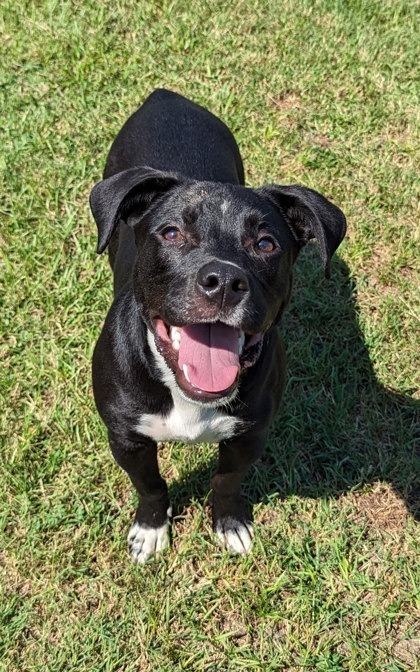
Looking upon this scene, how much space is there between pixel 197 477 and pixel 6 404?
1.27 m

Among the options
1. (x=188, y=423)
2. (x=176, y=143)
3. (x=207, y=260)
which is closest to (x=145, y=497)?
(x=188, y=423)

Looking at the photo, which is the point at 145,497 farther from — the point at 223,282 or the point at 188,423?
the point at 223,282

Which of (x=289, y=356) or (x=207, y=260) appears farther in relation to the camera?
(x=289, y=356)

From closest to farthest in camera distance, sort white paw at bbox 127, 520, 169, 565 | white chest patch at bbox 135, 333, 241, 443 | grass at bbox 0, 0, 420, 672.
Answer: white chest patch at bbox 135, 333, 241, 443
grass at bbox 0, 0, 420, 672
white paw at bbox 127, 520, 169, 565

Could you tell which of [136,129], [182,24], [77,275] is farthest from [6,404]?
[182,24]

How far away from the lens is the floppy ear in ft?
10.1

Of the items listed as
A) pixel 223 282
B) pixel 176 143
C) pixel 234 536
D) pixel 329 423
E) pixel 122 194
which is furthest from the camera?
pixel 329 423

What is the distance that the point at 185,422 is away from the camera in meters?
3.27

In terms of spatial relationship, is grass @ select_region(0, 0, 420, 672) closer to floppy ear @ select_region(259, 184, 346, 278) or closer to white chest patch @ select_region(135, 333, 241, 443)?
white chest patch @ select_region(135, 333, 241, 443)

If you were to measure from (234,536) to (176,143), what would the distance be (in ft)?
7.46

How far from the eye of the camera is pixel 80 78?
20.2 ft

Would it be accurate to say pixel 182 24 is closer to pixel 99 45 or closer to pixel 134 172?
pixel 99 45

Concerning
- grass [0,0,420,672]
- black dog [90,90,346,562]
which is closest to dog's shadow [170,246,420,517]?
grass [0,0,420,672]

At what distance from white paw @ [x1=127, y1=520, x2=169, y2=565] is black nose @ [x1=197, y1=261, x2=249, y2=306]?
177cm
